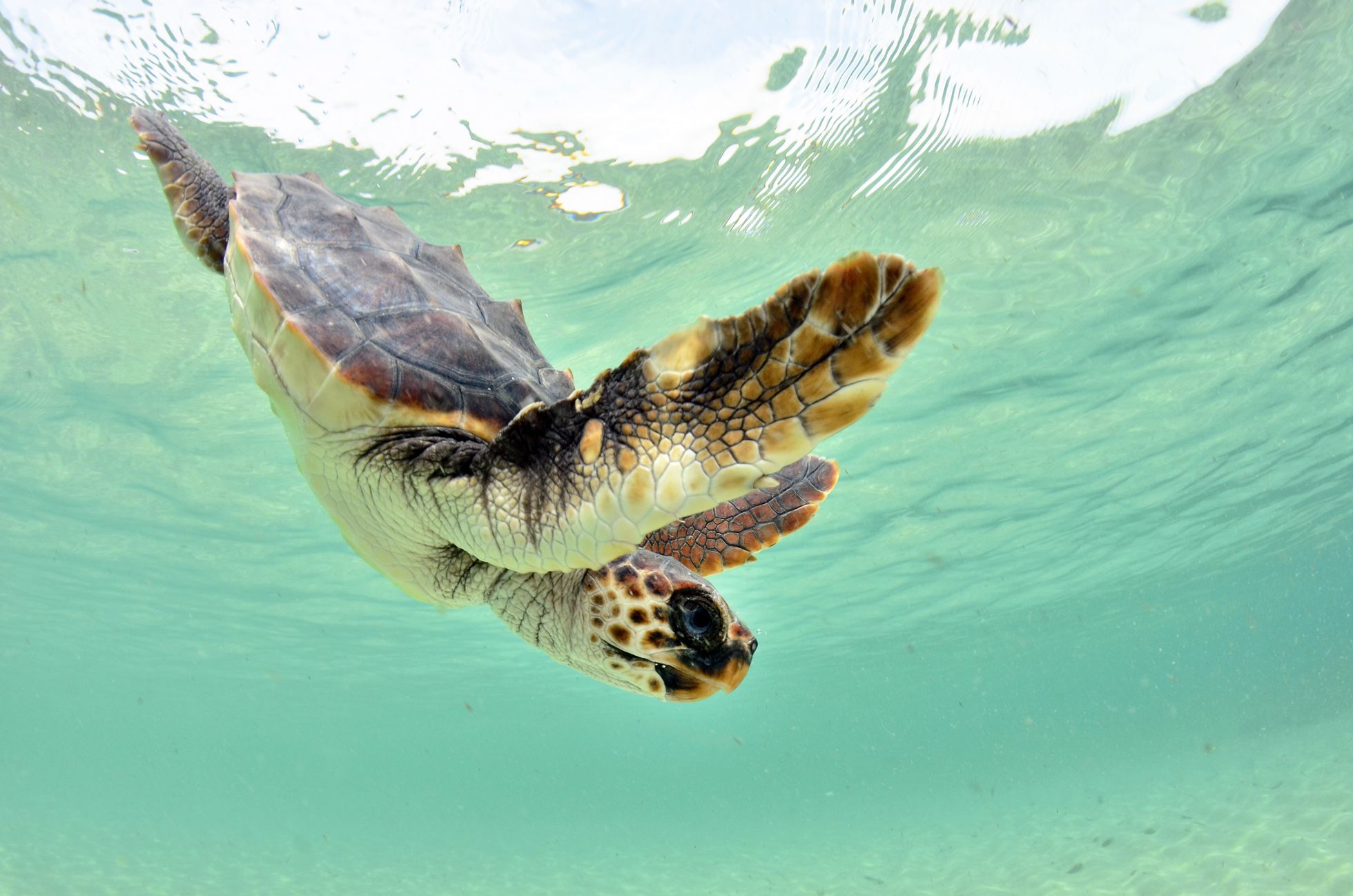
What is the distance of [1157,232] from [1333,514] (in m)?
25.5

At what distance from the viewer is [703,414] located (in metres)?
1.89

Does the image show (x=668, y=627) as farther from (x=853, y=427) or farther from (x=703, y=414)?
(x=853, y=427)

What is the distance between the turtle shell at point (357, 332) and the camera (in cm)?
257

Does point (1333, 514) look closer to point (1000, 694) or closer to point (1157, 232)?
point (1157, 232)

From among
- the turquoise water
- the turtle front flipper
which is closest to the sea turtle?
the turtle front flipper

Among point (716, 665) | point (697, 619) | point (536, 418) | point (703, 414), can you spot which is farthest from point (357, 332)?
point (716, 665)

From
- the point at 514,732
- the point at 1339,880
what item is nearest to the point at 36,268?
the point at 1339,880

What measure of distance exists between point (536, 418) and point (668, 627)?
0.89 m

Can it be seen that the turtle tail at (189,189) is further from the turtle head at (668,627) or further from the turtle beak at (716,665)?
the turtle beak at (716,665)

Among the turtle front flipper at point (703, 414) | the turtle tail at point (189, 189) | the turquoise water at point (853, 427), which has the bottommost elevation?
the turtle front flipper at point (703, 414)

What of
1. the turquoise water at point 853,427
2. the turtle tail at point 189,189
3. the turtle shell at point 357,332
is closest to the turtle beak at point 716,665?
the turtle shell at point 357,332

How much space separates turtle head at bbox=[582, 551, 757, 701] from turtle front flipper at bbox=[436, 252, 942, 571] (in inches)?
13.6

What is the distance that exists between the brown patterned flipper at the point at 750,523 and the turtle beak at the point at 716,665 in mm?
943

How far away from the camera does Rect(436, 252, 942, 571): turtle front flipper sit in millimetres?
1652
